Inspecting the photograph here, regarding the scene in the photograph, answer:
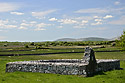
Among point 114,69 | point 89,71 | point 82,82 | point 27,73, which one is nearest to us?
point 82,82

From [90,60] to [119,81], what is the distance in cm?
394

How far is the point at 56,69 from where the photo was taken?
20.9 m

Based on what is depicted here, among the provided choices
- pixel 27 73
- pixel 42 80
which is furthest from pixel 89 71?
pixel 27 73

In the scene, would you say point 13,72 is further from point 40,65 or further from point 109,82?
point 109,82

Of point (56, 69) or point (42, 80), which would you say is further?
point (56, 69)

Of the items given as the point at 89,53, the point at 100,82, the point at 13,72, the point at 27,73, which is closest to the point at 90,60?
the point at 89,53

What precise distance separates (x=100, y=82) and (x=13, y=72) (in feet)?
35.0

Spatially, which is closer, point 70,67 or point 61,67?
point 70,67

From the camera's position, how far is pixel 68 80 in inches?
699

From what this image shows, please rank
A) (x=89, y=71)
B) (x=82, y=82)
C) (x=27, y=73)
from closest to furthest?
(x=82, y=82)
(x=89, y=71)
(x=27, y=73)

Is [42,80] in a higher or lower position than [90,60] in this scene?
lower

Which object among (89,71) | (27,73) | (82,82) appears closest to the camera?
(82,82)

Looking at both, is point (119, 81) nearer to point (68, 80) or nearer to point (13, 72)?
point (68, 80)

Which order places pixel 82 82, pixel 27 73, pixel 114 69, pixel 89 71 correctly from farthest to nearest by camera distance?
pixel 114 69
pixel 27 73
pixel 89 71
pixel 82 82
